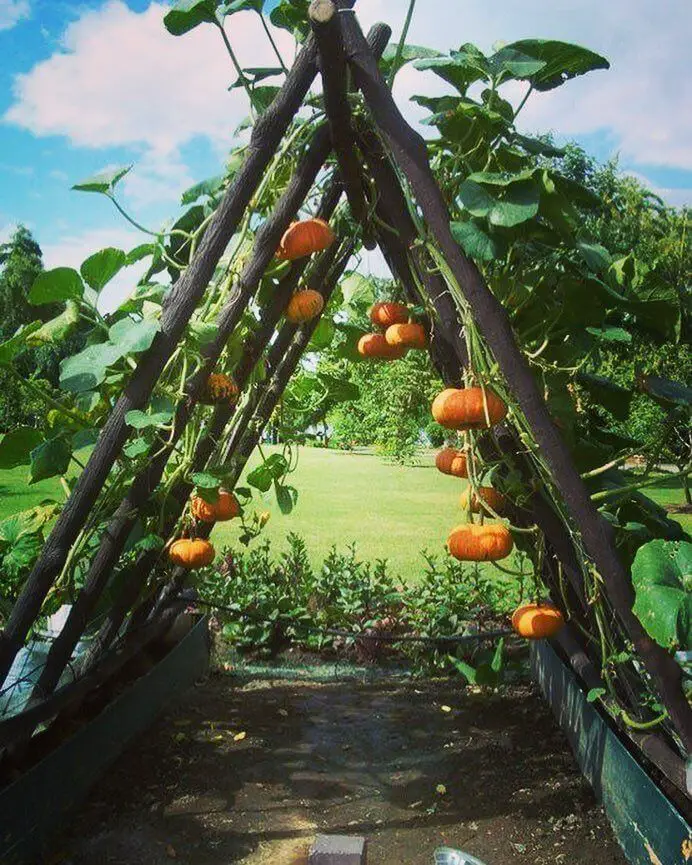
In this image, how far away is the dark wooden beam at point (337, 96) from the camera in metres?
1.75

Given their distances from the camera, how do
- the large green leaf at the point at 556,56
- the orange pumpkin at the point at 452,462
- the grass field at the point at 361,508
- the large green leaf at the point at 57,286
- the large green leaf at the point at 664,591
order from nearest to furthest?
the large green leaf at the point at 664,591 → the large green leaf at the point at 556,56 → the large green leaf at the point at 57,286 → the orange pumpkin at the point at 452,462 → the grass field at the point at 361,508

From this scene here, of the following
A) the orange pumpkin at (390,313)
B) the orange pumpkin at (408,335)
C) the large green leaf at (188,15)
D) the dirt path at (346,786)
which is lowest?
the dirt path at (346,786)

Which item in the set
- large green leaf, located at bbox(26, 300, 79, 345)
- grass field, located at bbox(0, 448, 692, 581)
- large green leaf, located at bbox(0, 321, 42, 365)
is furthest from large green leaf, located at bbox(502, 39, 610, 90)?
grass field, located at bbox(0, 448, 692, 581)

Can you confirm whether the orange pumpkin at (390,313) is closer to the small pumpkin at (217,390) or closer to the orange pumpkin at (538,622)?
the small pumpkin at (217,390)

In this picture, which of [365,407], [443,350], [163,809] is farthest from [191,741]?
[365,407]

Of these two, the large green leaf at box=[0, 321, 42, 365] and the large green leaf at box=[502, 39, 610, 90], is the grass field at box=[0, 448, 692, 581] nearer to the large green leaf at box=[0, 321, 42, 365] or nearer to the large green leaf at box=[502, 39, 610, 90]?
the large green leaf at box=[0, 321, 42, 365]

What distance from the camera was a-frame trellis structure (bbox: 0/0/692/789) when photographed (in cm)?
184

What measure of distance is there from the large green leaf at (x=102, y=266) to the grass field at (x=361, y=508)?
301 centimetres

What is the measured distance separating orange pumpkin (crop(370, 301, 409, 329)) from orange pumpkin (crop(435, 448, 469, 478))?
1.30 feet

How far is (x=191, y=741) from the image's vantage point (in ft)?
9.84

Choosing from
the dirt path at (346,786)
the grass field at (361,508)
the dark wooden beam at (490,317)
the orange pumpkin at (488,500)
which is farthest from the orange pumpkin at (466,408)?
the grass field at (361,508)

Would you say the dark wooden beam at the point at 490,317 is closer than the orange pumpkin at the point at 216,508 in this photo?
Yes

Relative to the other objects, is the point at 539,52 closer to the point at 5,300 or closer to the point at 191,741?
the point at 191,741

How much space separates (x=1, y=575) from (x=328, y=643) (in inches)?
62.5
